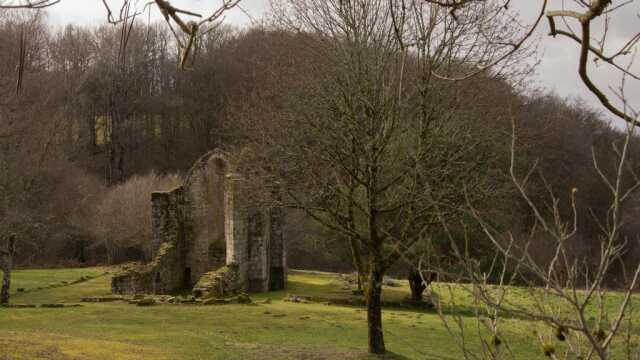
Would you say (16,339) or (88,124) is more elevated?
(88,124)

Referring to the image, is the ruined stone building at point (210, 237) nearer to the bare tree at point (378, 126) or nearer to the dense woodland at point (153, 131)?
the dense woodland at point (153, 131)

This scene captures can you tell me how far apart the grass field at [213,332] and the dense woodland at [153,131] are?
2.76 m

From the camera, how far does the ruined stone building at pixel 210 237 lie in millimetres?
22891

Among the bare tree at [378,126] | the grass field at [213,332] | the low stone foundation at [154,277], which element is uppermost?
the bare tree at [378,126]

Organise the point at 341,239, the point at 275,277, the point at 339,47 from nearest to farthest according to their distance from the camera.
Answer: the point at 339,47
the point at 341,239
the point at 275,277

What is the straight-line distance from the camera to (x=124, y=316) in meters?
15.9

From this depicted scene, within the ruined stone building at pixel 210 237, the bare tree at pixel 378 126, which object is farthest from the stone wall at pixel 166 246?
the bare tree at pixel 378 126

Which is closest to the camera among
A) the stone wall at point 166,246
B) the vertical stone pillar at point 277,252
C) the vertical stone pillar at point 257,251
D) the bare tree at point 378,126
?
the bare tree at point 378,126

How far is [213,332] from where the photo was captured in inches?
556

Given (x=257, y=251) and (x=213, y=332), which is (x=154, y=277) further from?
(x=213, y=332)

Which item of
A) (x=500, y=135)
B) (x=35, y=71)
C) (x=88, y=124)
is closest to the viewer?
(x=500, y=135)

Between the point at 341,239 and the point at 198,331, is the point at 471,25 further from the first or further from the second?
the point at 341,239

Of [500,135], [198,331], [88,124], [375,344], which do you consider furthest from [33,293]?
[88,124]

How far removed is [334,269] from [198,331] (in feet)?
77.6
